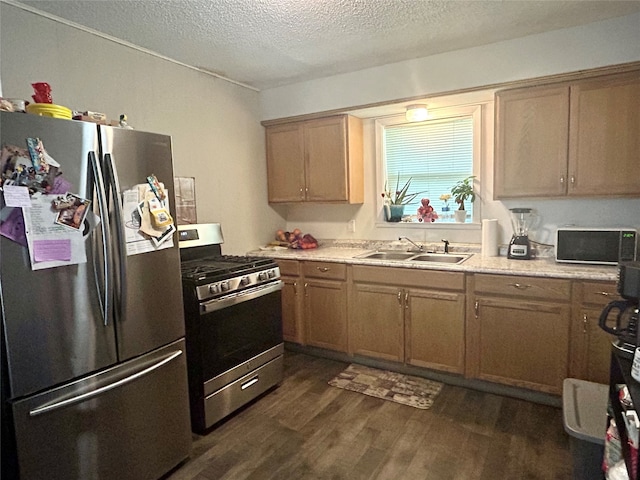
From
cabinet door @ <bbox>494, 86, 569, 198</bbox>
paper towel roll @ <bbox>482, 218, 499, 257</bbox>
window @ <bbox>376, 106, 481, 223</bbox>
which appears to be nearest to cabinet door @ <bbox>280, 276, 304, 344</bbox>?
window @ <bbox>376, 106, 481, 223</bbox>

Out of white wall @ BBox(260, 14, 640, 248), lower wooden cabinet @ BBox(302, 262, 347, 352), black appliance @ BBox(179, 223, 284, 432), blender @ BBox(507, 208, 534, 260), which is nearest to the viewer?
black appliance @ BBox(179, 223, 284, 432)

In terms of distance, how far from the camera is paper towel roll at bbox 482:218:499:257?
3.13m

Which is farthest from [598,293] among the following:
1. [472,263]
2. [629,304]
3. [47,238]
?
[47,238]

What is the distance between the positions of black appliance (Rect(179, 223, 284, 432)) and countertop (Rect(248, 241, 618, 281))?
0.64 m

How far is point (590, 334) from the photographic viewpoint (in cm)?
244

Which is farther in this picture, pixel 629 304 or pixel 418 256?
pixel 418 256

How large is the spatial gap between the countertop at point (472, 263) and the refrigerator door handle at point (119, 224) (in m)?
1.77

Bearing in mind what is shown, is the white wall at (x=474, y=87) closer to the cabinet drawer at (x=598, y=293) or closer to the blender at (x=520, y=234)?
the blender at (x=520, y=234)

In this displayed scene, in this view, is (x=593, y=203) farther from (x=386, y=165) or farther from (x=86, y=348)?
(x=86, y=348)

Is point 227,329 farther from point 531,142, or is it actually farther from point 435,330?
point 531,142

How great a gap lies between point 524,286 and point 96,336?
7.94 feet

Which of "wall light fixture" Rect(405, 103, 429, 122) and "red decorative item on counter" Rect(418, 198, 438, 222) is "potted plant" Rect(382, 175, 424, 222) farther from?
"wall light fixture" Rect(405, 103, 429, 122)

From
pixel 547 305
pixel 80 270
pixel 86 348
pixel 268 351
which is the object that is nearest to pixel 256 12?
pixel 80 270

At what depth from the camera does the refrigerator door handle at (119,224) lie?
175 centimetres
